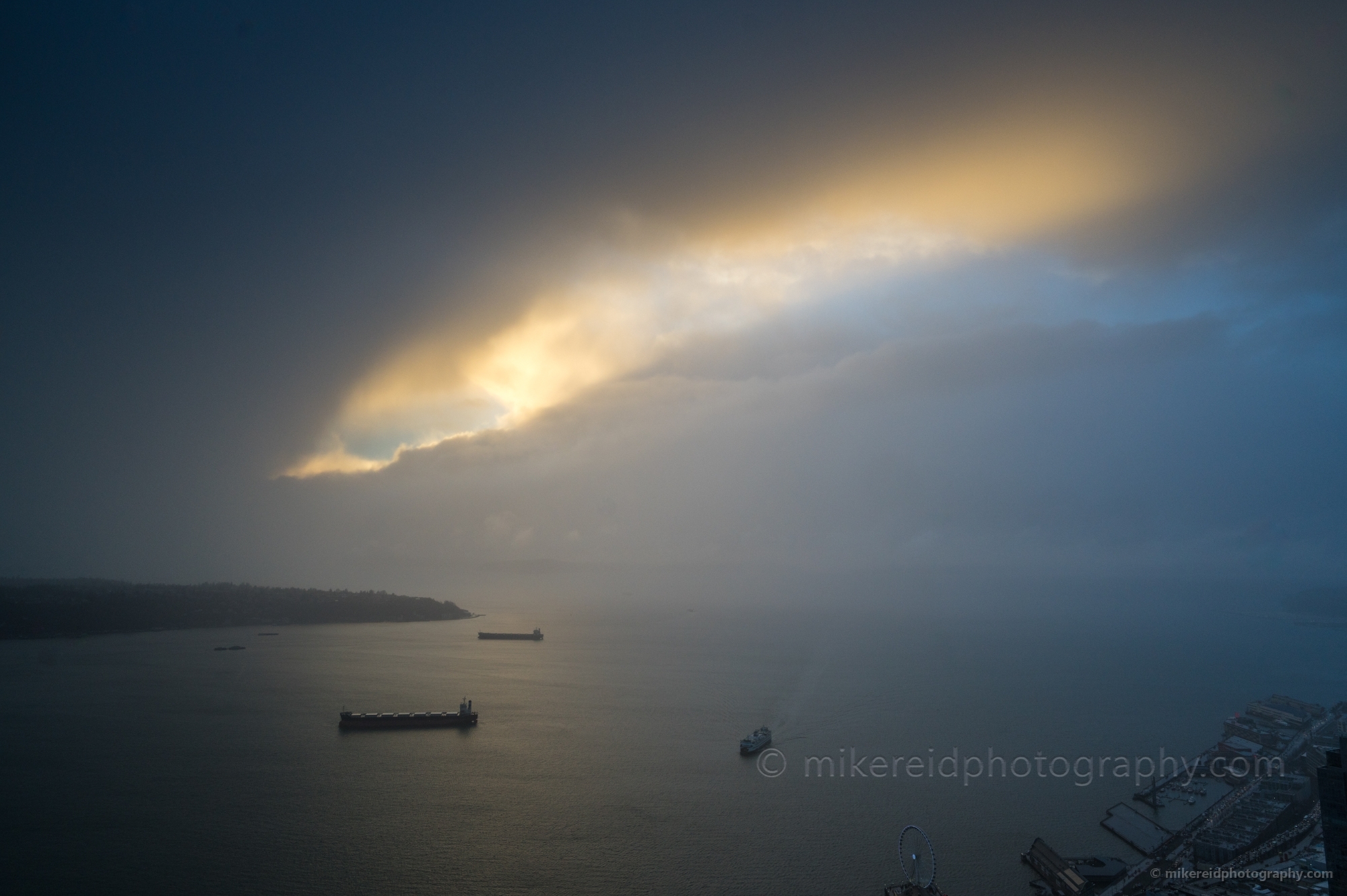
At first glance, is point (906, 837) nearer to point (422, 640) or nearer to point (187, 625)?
point (422, 640)

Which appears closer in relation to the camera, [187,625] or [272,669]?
[272,669]

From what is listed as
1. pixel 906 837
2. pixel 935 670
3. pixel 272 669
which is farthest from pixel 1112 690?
pixel 272 669

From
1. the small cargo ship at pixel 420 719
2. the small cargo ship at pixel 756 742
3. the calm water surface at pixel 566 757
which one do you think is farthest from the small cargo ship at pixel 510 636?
the small cargo ship at pixel 756 742

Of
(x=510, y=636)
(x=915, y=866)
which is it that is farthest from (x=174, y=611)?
(x=915, y=866)

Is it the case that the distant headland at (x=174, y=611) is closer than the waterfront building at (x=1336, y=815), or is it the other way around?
the waterfront building at (x=1336, y=815)

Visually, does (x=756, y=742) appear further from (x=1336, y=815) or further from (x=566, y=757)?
(x=1336, y=815)

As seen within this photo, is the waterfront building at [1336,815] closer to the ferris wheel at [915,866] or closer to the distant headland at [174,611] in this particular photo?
the ferris wheel at [915,866]
